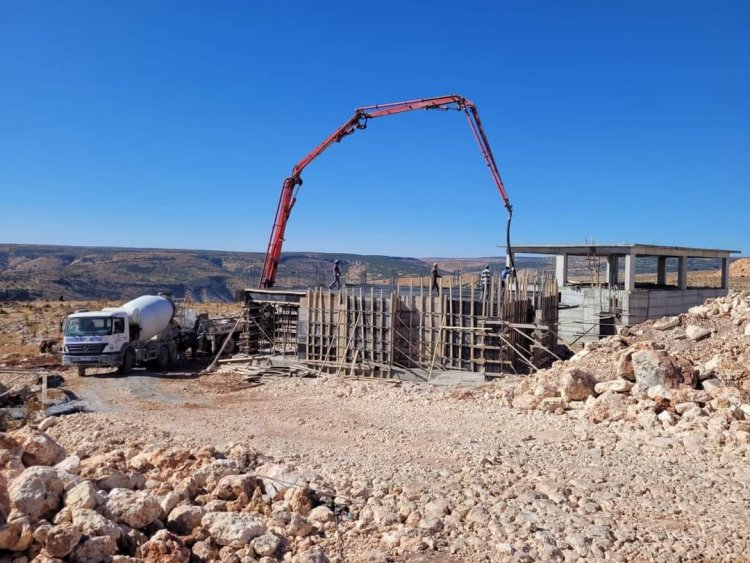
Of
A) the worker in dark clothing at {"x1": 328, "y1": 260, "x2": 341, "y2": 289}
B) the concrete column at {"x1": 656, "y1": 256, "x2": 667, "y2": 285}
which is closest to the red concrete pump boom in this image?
the worker in dark clothing at {"x1": 328, "y1": 260, "x2": 341, "y2": 289}

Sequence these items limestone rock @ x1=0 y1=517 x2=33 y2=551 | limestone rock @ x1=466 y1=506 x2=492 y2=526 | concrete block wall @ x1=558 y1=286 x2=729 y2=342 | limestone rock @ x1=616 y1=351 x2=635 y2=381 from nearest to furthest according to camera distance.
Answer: limestone rock @ x1=0 y1=517 x2=33 y2=551, limestone rock @ x1=466 y1=506 x2=492 y2=526, limestone rock @ x1=616 y1=351 x2=635 y2=381, concrete block wall @ x1=558 y1=286 x2=729 y2=342

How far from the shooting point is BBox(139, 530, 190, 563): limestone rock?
5324 mm

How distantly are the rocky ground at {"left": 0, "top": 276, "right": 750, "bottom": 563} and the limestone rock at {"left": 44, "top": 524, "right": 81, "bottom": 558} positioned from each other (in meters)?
0.01

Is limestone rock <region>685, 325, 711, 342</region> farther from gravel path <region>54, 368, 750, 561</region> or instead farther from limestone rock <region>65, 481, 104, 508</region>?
limestone rock <region>65, 481, 104, 508</region>

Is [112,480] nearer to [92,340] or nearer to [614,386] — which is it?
[614,386]

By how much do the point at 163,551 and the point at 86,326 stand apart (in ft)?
45.8

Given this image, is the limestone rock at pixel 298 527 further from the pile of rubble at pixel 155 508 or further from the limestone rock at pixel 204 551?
the limestone rock at pixel 204 551

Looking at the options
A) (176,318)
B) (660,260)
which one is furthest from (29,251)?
(660,260)

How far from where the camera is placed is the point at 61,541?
4.96 meters

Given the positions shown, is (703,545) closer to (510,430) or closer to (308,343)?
(510,430)

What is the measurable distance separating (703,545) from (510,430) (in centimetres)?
464

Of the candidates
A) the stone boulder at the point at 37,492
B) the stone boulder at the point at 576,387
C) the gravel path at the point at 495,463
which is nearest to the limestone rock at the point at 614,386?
the stone boulder at the point at 576,387

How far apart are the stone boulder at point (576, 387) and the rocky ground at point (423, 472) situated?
0.03m

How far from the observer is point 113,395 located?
50.5 feet
